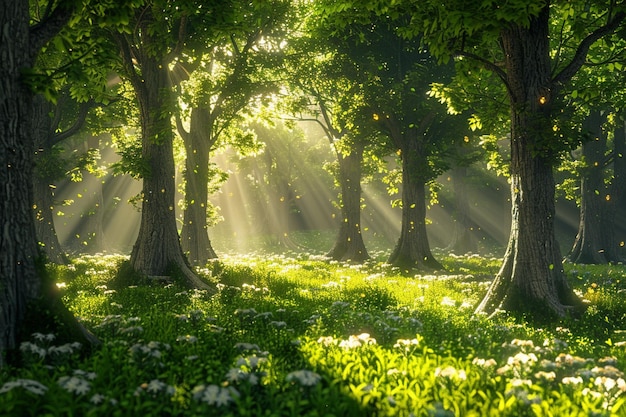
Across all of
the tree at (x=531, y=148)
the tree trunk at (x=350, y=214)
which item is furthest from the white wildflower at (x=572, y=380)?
the tree trunk at (x=350, y=214)

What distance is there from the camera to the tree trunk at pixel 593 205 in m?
28.4

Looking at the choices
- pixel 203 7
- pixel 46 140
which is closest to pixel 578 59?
pixel 203 7

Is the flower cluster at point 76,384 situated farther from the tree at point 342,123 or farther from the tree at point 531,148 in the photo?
the tree at point 342,123

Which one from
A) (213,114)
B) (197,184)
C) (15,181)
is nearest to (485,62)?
(15,181)

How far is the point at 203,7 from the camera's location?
12578 millimetres

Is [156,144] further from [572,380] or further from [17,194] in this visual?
[572,380]

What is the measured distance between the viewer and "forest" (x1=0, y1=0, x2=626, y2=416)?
17.9ft

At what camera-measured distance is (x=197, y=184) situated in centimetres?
2200

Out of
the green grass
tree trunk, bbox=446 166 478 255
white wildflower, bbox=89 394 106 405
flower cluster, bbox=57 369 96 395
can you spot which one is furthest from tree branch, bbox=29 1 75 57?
tree trunk, bbox=446 166 478 255

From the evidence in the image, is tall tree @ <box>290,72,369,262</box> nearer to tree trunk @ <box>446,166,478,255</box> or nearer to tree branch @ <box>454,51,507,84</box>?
tree branch @ <box>454,51,507,84</box>

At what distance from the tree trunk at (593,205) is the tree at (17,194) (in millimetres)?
27841

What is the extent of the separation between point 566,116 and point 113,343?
476 inches

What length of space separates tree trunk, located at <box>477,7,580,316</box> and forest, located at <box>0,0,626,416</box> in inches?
1.8

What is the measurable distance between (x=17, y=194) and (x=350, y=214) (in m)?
23.4
